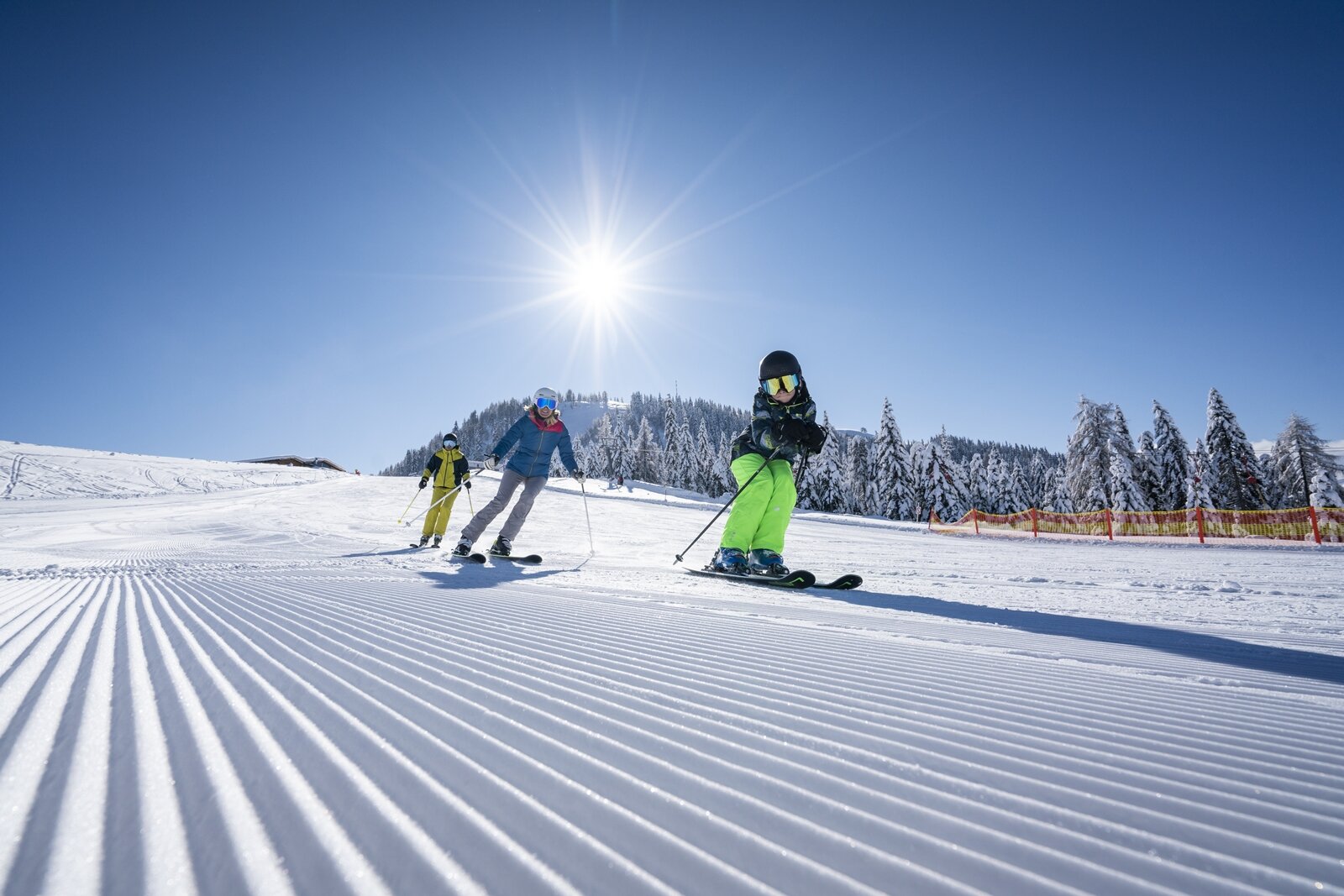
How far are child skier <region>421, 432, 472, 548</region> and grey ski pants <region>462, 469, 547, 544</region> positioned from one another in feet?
7.47

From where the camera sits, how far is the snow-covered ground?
0.66 m

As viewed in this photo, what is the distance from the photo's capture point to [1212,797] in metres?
0.87

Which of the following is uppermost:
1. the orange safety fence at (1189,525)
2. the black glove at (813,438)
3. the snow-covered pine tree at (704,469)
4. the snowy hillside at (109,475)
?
the snow-covered pine tree at (704,469)

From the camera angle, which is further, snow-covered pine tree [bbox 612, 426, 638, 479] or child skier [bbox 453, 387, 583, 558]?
snow-covered pine tree [bbox 612, 426, 638, 479]

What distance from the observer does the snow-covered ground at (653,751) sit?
659mm

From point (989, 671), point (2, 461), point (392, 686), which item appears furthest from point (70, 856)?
point (2, 461)

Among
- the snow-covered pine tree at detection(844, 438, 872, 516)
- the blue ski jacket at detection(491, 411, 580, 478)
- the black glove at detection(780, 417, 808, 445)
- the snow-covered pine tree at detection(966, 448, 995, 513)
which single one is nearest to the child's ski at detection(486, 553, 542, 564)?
the blue ski jacket at detection(491, 411, 580, 478)

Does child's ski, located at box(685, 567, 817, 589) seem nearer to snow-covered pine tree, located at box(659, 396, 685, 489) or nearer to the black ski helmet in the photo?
the black ski helmet

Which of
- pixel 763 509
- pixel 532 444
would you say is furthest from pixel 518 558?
pixel 763 509

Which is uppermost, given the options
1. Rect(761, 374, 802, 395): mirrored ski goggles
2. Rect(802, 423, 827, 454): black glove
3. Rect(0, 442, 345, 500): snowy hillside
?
Rect(0, 442, 345, 500): snowy hillside

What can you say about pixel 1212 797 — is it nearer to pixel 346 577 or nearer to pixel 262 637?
pixel 262 637

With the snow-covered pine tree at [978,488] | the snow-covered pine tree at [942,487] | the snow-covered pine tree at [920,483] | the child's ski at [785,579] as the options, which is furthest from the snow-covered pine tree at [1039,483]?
the child's ski at [785,579]

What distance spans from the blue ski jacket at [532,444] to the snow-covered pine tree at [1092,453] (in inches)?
1594

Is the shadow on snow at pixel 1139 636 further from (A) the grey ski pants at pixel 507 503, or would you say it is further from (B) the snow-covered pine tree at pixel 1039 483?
(B) the snow-covered pine tree at pixel 1039 483
